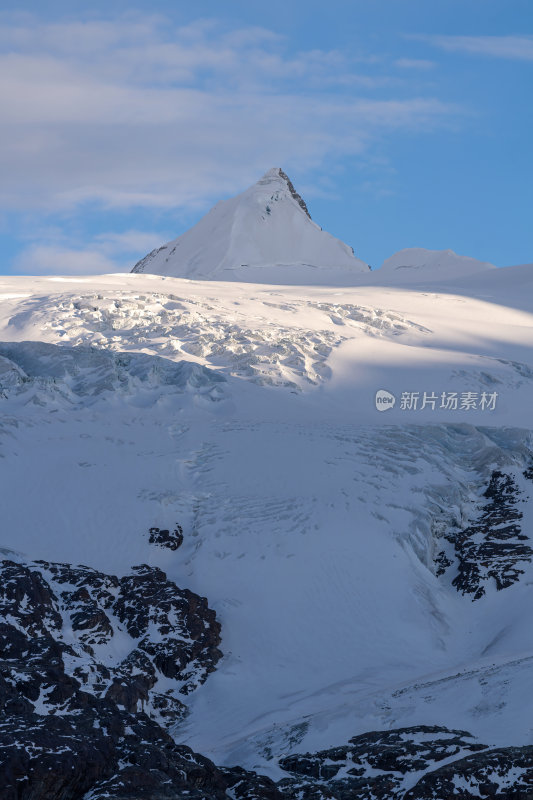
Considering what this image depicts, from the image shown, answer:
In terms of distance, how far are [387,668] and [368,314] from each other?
4723cm

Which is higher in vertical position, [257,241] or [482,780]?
[257,241]

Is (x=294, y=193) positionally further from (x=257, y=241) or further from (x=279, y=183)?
(x=257, y=241)

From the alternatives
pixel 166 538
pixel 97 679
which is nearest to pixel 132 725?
pixel 97 679

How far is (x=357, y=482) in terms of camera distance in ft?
170

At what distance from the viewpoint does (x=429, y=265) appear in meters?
161

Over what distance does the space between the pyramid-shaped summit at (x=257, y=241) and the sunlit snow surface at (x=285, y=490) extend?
2991 inches

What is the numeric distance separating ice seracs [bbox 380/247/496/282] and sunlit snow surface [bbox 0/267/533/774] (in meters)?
44.2

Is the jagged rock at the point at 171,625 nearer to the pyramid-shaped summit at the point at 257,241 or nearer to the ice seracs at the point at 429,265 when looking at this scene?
the ice seracs at the point at 429,265

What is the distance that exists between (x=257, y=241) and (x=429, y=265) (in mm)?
28999

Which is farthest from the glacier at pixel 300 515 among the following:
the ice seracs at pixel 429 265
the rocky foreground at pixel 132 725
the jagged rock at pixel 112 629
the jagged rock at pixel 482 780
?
the ice seracs at pixel 429 265

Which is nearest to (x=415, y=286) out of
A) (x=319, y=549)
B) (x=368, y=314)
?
(x=368, y=314)

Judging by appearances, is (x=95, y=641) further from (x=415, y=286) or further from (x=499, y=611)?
(x=415, y=286)

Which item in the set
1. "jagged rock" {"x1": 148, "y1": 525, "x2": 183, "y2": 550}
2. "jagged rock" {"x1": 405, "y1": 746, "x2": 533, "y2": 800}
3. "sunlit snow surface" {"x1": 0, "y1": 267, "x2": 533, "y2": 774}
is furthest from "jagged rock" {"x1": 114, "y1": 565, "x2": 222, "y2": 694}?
"jagged rock" {"x1": 405, "y1": 746, "x2": 533, "y2": 800}

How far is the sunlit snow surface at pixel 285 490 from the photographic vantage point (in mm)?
36562
